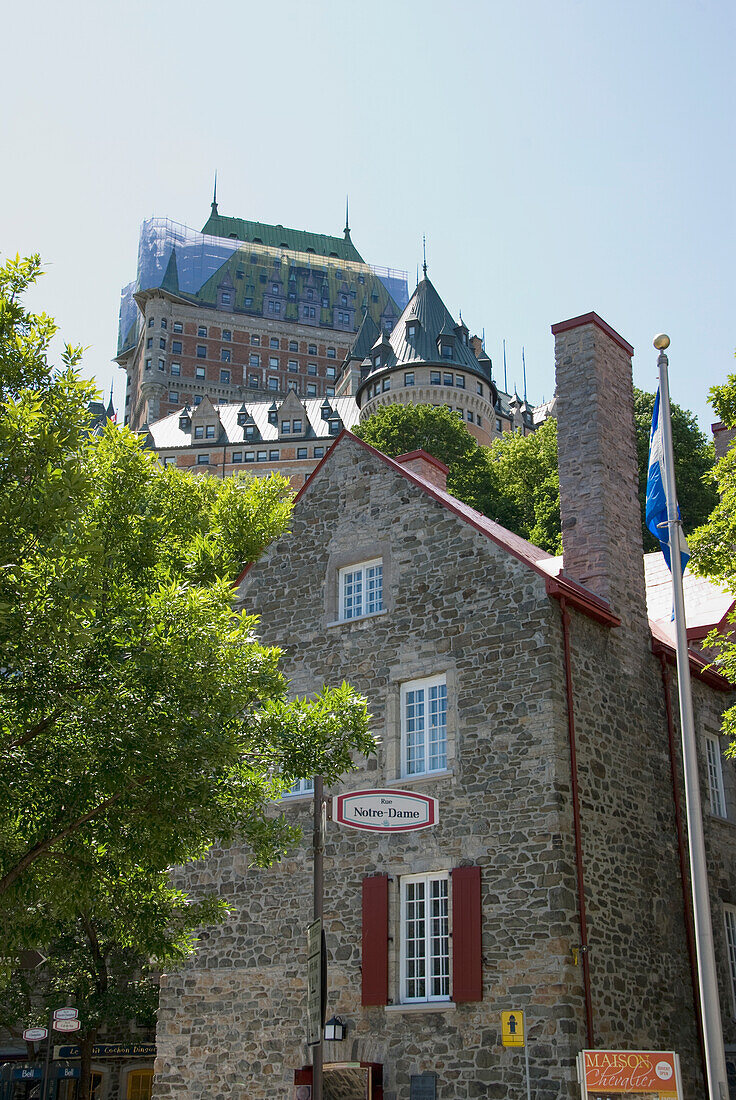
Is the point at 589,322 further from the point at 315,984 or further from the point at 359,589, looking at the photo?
the point at 315,984

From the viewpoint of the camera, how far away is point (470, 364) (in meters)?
91.9

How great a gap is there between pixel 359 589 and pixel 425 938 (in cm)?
573

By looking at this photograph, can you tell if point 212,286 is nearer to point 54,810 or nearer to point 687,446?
point 687,446

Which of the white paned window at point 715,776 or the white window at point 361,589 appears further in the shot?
the white paned window at point 715,776

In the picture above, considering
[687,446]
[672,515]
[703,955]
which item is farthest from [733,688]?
[687,446]

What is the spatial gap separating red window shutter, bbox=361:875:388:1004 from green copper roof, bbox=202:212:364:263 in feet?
452

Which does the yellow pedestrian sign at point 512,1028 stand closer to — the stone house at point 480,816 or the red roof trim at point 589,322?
the stone house at point 480,816

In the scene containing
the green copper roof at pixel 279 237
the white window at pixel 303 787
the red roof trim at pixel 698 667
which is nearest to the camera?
the white window at pixel 303 787

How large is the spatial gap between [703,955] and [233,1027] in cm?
836

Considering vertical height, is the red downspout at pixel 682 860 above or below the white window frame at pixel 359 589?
below

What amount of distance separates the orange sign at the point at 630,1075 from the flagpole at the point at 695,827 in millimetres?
432

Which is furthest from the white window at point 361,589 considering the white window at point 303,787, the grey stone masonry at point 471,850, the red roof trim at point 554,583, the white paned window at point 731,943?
the white paned window at point 731,943

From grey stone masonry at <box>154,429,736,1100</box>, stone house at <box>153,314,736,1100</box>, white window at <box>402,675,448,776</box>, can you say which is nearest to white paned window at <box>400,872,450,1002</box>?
stone house at <box>153,314,736,1100</box>

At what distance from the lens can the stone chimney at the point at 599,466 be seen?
1859 centimetres
